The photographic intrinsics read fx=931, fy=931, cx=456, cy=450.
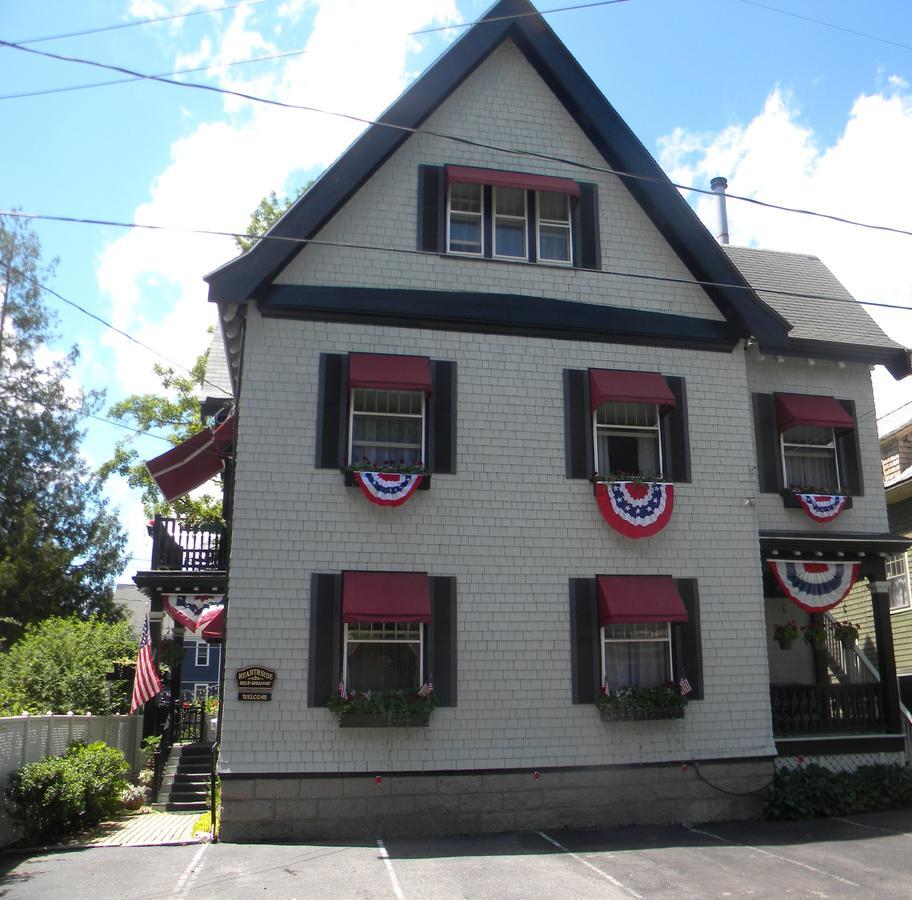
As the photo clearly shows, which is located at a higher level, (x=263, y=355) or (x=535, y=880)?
(x=263, y=355)

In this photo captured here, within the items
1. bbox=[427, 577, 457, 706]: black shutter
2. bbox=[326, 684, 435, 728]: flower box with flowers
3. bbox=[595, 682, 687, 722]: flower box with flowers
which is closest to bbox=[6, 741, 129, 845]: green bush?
bbox=[326, 684, 435, 728]: flower box with flowers

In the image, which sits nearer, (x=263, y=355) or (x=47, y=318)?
(x=263, y=355)

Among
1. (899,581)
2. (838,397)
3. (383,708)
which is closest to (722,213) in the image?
(838,397)

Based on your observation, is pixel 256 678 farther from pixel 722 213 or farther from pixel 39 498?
pixel 39 498

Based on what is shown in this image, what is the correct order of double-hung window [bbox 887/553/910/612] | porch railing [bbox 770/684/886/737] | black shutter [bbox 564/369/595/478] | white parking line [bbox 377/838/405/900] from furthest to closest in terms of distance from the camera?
double-hung window [bbox 887/553/910/612] → porch railing [bbox 770/684/886/737] → black shutter [bbox 564/369/595/478] → white parking line [bbox 377/838/405/900]

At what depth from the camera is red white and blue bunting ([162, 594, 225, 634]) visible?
17.7m

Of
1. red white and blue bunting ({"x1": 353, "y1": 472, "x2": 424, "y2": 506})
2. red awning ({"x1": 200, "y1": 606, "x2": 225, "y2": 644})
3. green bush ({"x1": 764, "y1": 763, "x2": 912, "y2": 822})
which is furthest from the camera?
red awning ({"x1": 200, "y1": 606, "x2": 225, "y2": 644})

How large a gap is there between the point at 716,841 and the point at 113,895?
7590 mm

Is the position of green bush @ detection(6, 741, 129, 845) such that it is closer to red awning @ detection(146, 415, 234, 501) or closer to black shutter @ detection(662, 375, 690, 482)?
red awning @ detection(146, 415, 234, 501)

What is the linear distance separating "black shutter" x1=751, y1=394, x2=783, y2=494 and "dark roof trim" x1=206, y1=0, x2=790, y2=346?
1258mm

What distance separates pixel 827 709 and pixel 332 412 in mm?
9546

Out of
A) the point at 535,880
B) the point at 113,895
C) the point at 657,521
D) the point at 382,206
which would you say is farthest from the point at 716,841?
the point at 382,206

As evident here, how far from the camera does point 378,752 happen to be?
42.2ft

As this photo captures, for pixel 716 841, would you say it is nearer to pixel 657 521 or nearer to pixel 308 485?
pixel 657 521
